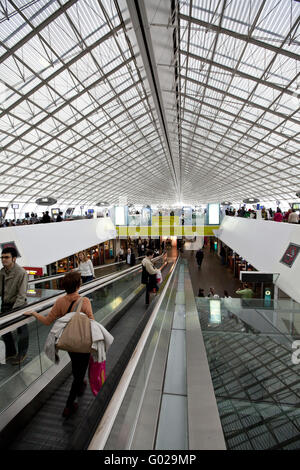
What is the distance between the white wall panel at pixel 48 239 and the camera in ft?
35.8

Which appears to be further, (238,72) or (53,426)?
(238,72)

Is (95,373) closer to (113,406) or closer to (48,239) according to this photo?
(113,406)

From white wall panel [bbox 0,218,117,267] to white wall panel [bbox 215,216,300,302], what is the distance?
395 inches

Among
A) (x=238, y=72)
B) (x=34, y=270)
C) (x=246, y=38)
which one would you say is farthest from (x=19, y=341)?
(x=238, y=72)

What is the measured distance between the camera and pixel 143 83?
2083cm

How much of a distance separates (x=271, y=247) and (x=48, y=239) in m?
10.6

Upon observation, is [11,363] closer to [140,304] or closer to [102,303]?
[102,303]

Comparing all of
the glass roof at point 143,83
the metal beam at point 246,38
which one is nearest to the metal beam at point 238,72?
the glass roof at point 143,83

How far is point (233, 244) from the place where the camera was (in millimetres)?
19391

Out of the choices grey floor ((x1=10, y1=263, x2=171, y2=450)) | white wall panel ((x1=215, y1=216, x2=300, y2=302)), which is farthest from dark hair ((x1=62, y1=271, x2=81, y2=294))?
white wall panel ((x1=215, y1=216, x2=300, y2=302))

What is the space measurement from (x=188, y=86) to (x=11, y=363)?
3006 cm

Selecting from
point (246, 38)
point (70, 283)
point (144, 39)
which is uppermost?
point (246, 38)

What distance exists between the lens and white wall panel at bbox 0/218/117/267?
1092 centimetres

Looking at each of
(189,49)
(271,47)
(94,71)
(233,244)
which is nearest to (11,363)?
(233,244)
